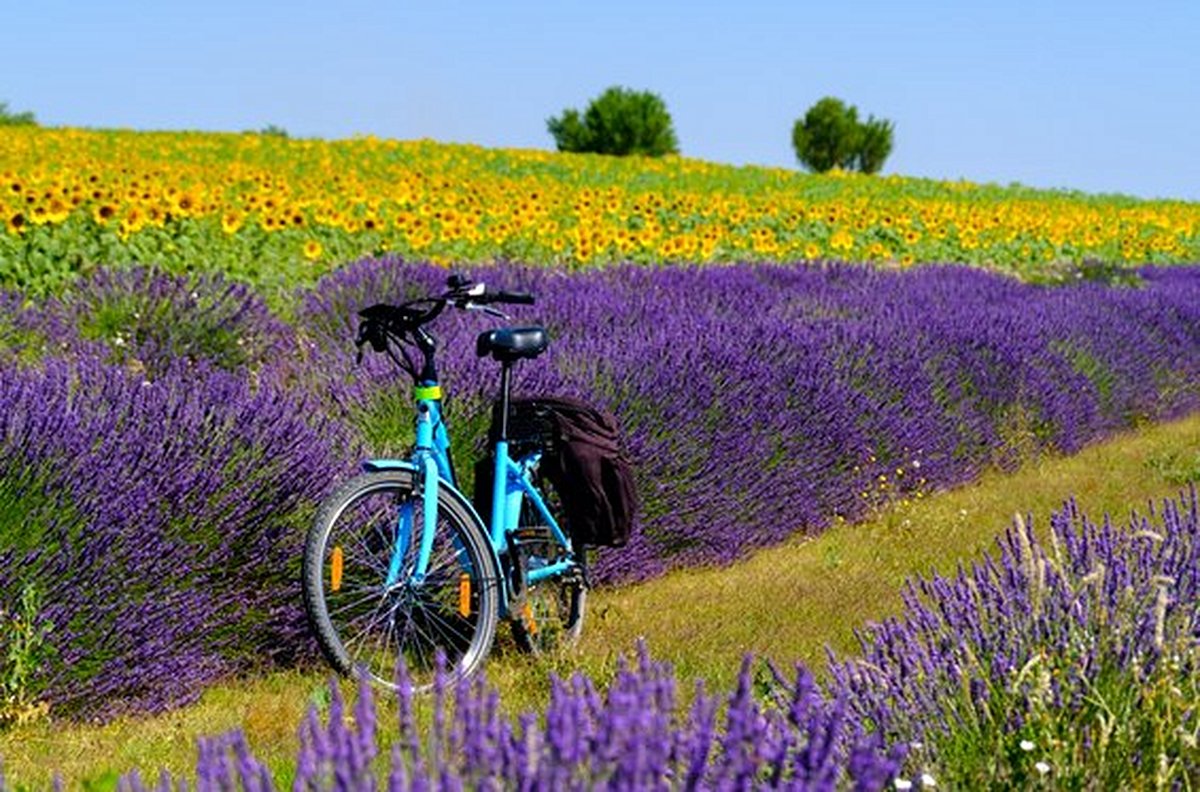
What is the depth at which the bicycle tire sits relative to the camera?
17.6 feet

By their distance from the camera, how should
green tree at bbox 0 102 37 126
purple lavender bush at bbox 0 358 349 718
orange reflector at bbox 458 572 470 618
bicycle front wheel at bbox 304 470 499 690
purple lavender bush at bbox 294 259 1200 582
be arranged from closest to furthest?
purple lavender bush at bbox 0 358 349 718
bicycle front wheel at bbox 304 470 499 690
orange reflector at bbox 458 572 470 618
purple lavender bush at bbox 294 259 1200 582
green tree at bbox 0 102 37 126

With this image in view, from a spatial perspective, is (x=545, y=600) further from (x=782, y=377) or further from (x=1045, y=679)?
(x=1045, y=679)

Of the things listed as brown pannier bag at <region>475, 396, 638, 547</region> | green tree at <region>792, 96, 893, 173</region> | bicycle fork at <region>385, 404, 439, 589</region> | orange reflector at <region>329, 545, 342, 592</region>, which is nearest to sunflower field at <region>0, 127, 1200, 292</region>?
brown pannier bag at <region>475, 396, 638, 547</region>

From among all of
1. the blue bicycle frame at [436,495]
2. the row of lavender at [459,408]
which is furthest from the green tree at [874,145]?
the blue bicycle frame at [436,495]

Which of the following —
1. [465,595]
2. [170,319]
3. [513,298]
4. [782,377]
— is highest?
[513,298]

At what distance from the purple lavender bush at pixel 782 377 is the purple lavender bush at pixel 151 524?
0.99 meters

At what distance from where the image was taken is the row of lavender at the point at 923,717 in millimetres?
2066

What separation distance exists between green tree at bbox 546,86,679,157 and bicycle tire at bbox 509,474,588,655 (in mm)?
43108

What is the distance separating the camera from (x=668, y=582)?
668 cm

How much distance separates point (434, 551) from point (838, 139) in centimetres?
5252

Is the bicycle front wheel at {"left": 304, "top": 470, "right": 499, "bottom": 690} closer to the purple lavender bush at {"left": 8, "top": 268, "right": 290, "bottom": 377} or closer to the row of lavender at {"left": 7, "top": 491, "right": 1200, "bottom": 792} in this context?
the row of lavender at {"left": 7, "top": 491, "right": 1200, "bottom": 792}

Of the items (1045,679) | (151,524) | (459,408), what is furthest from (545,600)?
(1045,679)

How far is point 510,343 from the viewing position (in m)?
5.11

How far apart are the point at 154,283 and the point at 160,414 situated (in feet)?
12.1
